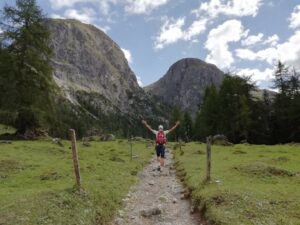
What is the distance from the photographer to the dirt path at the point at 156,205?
17688mm

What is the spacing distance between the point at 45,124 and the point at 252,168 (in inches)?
1586

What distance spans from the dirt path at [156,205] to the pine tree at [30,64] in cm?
3489

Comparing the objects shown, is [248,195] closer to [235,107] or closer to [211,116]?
[235,107]

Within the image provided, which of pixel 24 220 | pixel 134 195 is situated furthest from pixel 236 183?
pixel 24 220

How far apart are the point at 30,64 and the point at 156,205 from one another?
44618 millimetres

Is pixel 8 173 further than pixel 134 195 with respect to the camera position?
Yes

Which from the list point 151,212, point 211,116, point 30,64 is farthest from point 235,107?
point 151,212

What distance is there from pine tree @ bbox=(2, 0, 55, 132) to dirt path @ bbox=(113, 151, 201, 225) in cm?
3489

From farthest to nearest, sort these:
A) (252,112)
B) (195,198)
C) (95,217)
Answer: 1. (252,112)
2. (195,198)
3. (95,217)

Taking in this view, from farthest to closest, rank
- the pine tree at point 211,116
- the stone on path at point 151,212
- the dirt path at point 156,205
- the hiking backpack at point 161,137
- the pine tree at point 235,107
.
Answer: the pine tree at point 211,116 → the pine tree at point 235,107 → the hiking backpack at point 161,137 → the stone on path at point 151,212 → the dirt path at point 156,205

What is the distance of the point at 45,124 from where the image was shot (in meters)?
60.7

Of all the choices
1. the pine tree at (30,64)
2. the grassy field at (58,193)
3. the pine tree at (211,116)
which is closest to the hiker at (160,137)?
the grassy field at (58,193)

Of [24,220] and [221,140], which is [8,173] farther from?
[221,140]

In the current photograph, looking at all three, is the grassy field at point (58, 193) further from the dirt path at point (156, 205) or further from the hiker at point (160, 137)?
the hiker at point (160, 137)
